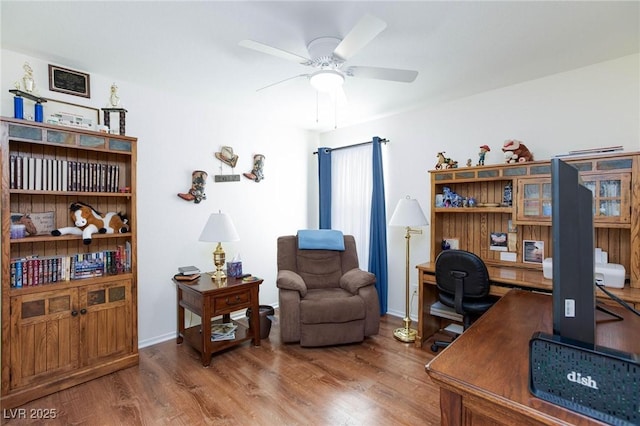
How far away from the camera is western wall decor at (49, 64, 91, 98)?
234cm

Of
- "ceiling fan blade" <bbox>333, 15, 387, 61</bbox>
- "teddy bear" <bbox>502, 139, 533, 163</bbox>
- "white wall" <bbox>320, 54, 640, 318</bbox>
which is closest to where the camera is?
"ceiling fan blade" <bbox>333, 15, 387, 61</bbox>

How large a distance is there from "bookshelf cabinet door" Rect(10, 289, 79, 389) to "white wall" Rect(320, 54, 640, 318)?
3082mm

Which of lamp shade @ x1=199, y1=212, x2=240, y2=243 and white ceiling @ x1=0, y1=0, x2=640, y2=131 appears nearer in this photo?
white ceiling @ x1=0, y1=0, x2=640, y2=131

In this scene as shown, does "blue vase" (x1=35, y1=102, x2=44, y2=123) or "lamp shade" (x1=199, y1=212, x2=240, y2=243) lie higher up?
"blue vase" (x1=35, y1=102, x2=44, y2=123)

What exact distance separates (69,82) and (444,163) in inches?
133

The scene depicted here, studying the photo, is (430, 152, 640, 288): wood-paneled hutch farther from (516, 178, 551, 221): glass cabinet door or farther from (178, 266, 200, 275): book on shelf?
(178, 266, 200, 275): book on shelf

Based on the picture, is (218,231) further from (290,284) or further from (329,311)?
(329,311)

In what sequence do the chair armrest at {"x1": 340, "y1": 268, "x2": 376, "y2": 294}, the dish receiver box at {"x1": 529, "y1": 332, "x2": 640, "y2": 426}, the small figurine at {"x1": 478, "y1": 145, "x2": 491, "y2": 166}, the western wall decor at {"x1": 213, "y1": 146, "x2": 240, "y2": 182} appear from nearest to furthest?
the dish receiver box at {"x1": 529, "y1": 332, "x2": 640, "y2": 426} < the small figurine at {"x1": 478, "y1": 145, "x2": 491, "y2": 166} < the chair armrest at {"x1": 340, "y1": 268, "x2": 376, "y2": 294} < the western wall decor at {"x1": 213, "y1": 146, "x2": 240, "y2": 182}

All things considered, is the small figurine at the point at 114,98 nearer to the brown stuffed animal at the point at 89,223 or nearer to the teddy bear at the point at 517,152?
the brown stuffed animal at the point at 89,223

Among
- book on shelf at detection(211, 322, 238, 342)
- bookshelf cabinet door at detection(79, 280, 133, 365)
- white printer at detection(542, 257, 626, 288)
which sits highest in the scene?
white printer at detection(542, 257, 626, 288)

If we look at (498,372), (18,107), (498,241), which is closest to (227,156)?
(18,107)

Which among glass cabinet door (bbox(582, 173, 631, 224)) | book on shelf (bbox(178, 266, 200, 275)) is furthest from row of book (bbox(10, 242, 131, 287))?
glass cabinet door (bbox(582, 173, 631, 224))

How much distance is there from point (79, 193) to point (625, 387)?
300cm

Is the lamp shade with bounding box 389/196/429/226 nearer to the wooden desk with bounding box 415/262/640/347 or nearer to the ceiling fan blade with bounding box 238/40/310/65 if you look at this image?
the wooden desk with bounding box 415/262/640/347
